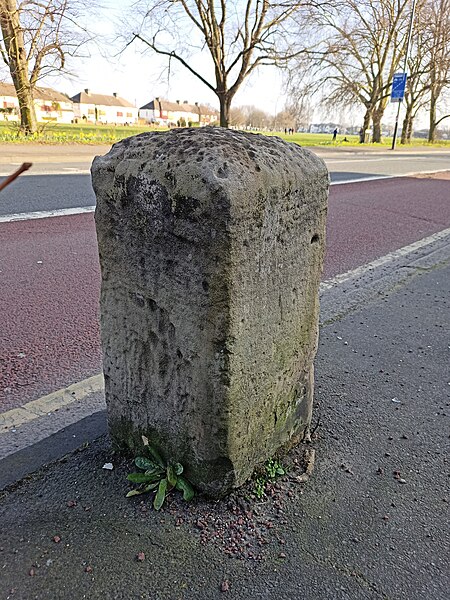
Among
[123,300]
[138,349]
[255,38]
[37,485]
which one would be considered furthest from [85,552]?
[255,38]

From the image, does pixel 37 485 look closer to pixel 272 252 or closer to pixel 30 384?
pixel 30 384

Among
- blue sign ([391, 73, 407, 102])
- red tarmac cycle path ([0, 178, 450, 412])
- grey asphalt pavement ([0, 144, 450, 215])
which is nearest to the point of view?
red tarmac cycle path ([0, 178, 450, 412])

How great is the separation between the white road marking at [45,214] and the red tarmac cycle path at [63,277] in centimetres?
21

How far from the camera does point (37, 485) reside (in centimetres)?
199

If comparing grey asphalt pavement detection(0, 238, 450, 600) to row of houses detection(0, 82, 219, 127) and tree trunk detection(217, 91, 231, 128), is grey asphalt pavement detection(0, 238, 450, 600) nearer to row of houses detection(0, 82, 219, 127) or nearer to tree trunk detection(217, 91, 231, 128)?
tree trunk detection(217, 91, 231, 128)

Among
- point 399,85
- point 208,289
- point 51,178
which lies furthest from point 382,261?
point 399,85

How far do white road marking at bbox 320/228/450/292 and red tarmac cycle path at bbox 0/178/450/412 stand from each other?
0.41 feet

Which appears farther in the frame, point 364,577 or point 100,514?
point 100,514

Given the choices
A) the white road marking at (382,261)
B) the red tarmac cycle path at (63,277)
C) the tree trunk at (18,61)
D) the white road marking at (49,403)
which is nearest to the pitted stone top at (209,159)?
the white road marking at (49,403)

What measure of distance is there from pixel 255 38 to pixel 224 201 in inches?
1149

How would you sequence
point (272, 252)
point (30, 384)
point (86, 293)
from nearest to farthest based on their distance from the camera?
point (272, 252) → point (30, 384) → point (86, 293)

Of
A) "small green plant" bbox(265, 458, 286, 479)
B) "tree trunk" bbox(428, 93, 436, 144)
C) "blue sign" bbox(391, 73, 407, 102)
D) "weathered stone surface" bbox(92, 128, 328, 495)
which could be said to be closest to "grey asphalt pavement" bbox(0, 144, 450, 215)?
"weathered stone surface" bbox(92, 128, 328, 495)

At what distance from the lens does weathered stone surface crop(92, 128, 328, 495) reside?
→ 1.60m

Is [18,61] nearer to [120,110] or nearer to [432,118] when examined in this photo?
[432,118]
